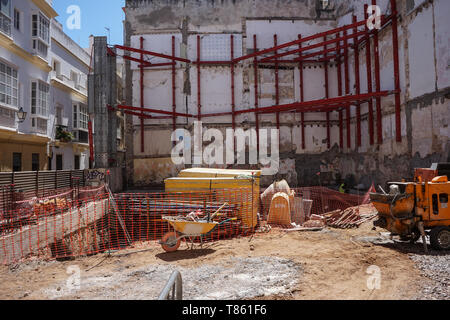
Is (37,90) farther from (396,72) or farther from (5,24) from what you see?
(396,72)

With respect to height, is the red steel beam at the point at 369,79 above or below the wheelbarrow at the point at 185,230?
above

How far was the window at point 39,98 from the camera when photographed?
1811 centimetres

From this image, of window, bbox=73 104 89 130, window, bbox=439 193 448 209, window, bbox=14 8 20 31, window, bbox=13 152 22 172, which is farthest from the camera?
window, bbox=73 104 89 130

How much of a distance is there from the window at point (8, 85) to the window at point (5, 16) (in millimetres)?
1799

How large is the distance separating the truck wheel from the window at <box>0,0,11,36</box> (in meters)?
19.9

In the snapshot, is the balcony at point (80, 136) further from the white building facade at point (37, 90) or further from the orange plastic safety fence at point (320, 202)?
the orange plastic safety fence at point (320, 202)

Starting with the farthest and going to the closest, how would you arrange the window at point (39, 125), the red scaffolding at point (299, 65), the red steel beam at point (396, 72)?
the window at point (39, 125) < the red scaffolding at point (299, 65) < the red steel beam at point (396, 72)

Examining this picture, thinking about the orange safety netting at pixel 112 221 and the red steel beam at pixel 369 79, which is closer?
the orange safety netting at pixel 112 221

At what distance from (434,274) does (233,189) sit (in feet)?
20.0

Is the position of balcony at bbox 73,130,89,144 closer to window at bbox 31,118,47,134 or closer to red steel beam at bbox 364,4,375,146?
window at bbox 31,118,47,134

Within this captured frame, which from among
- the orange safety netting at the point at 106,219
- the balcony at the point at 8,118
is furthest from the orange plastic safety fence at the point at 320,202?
the balcony at the point at 8,118

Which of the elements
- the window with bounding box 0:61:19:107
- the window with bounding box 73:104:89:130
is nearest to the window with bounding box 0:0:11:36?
the window with bounding box 0:61:19:107

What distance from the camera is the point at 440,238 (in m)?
7.02

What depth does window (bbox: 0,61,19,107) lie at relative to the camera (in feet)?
50.0
